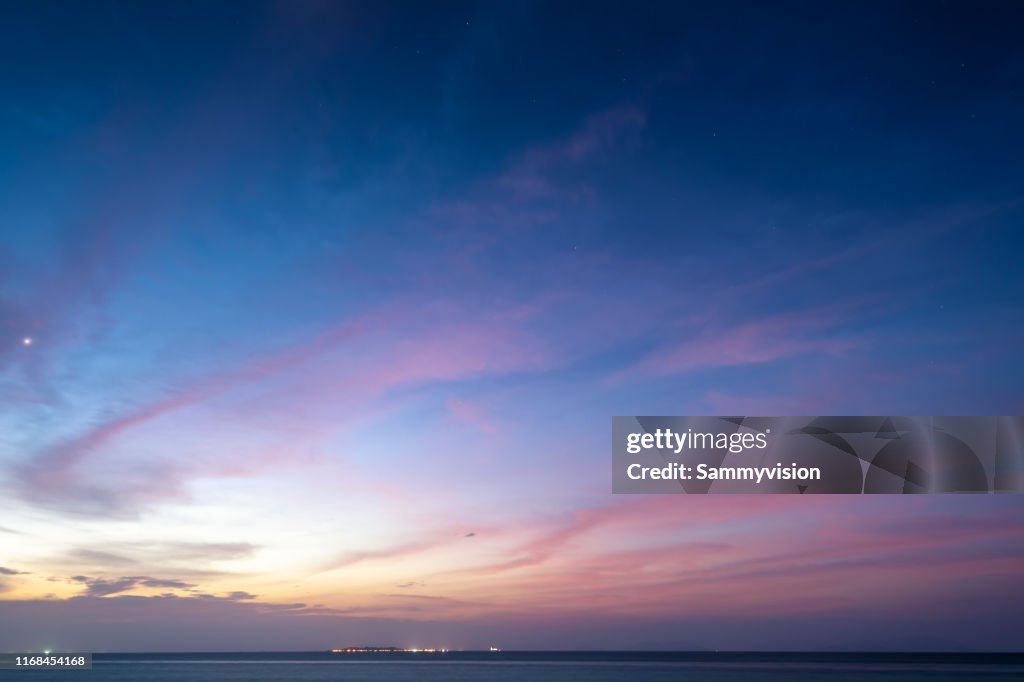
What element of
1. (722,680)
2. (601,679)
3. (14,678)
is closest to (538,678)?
(601,679)

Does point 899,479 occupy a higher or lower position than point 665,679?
higher

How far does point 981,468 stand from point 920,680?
98.2 metres

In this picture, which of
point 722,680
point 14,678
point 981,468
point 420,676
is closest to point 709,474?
point 981,468

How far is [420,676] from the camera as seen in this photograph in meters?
126

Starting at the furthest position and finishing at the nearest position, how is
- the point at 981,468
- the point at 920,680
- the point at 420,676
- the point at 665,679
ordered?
the point at 420,676
the point at 665,679
the point at 920,680
the point at 981,468

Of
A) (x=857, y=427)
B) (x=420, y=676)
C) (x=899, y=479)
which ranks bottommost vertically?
(x=420, y=676)

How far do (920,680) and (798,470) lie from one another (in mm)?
100587

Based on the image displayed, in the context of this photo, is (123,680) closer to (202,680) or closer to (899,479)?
(202,680)

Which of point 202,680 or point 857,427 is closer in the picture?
point 857,427

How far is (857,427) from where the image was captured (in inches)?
1197

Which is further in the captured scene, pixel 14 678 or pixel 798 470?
pixel 14 678

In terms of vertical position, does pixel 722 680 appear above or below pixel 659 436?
below

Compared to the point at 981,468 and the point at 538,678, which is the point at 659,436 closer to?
the point at 981,468

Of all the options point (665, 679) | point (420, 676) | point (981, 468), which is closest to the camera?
point (981, 468)
